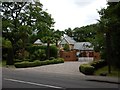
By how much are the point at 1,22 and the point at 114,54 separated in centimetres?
1879

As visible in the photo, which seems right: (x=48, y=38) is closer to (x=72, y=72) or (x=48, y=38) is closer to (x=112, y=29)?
(x=72, y=72)

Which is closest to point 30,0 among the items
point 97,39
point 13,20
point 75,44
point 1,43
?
point 13,20

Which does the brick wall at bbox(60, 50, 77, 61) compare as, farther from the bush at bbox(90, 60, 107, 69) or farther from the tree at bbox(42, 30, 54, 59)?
the bush at bbox(90, 60, 107, 69)

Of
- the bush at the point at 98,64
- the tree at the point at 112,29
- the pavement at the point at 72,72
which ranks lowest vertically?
the pavement at the point at 72,72

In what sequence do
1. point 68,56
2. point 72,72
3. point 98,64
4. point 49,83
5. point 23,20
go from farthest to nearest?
point 68,56
point 23,20
point 98,64
point 72,72
point 49,83

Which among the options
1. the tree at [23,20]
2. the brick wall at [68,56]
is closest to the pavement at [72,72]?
the tree at [23,20]

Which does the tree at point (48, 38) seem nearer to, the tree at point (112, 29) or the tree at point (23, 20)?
the tree at point (23, 20)

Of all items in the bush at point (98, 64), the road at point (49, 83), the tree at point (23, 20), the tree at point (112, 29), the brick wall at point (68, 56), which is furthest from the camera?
the brick wall at point (68, 56)

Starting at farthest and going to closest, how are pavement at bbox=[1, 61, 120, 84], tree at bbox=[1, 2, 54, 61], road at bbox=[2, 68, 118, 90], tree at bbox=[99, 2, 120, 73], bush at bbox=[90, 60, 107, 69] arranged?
tree at bbox=[1, 2, 54, 61] < bush at bbox=[90, 60, 107, 69] < tree at bbox=[99, 2, 120, 73] < pavement at bbox=[1, 61, 120, 84] < road at bbox=[2, 68, 118, 90]

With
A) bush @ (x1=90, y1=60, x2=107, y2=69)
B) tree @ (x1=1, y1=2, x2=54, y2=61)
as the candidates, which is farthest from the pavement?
tree @ (x1=1, y1=2, x2=54, y2=61)

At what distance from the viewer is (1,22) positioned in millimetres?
39281

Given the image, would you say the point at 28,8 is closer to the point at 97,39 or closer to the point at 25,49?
the point at 25,49

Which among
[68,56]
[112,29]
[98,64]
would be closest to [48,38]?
[68,56]

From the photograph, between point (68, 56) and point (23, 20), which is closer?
point (23, 20)
